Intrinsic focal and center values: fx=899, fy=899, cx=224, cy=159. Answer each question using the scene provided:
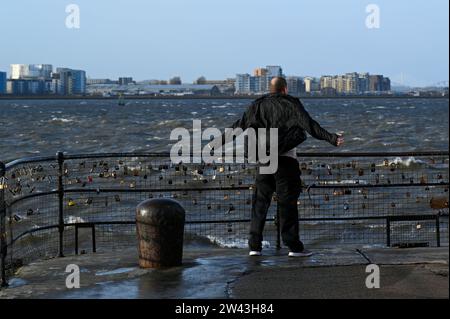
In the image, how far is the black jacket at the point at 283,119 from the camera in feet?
30.4

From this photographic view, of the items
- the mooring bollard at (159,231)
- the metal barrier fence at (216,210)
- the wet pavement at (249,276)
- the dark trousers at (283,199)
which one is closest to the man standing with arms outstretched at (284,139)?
the dark trousers at (283,199)

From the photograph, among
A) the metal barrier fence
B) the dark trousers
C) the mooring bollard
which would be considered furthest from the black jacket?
the metal barrier fence

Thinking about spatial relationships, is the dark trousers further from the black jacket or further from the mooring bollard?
the mooring bollard

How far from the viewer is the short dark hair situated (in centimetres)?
949

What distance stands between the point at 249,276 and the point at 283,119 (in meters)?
1.71

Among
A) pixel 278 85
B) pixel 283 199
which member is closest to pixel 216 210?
pixel 283 199

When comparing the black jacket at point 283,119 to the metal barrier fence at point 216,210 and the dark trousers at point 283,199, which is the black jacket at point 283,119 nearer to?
the dark trousers at point 283,199

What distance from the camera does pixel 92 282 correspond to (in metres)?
8.74

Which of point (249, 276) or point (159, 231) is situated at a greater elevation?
point (159, 231)

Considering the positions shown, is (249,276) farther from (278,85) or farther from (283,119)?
(278,85)

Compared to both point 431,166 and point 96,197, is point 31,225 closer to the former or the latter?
point 96,197

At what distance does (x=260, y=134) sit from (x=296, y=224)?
42.6 inches

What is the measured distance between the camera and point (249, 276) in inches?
343
